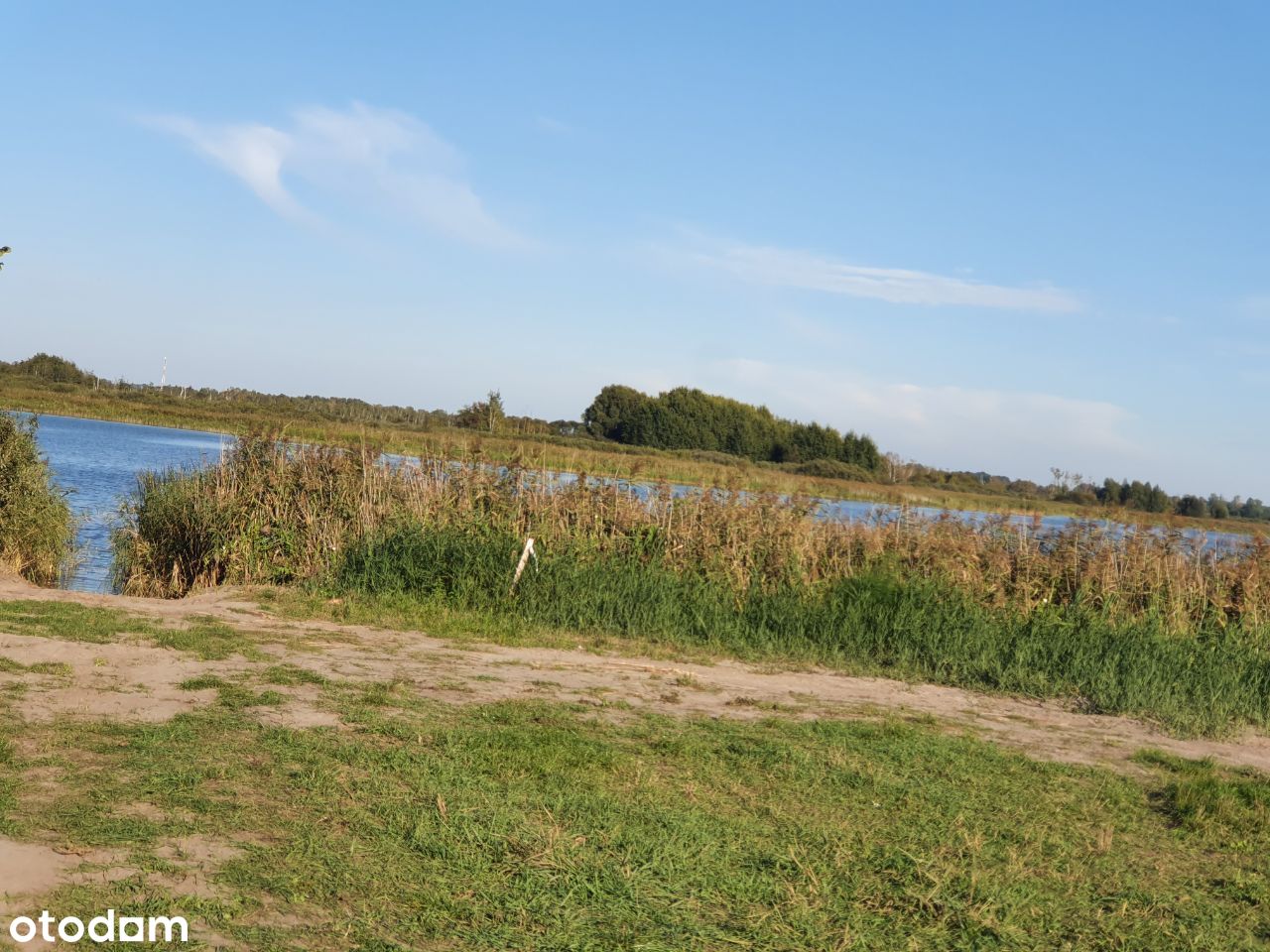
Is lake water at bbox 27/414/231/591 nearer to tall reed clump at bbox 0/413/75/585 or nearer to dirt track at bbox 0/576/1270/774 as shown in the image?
tall reed clump at bbox 0/413/75/585

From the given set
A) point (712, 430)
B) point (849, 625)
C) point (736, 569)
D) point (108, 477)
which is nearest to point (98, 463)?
point (108, 477)

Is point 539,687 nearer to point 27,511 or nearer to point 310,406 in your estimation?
point 27,511

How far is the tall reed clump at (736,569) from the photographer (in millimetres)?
12000

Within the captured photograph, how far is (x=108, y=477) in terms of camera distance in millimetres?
30906

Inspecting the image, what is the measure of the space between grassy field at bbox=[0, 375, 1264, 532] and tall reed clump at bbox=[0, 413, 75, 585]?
2687 mm

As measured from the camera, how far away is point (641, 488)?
55.2ft

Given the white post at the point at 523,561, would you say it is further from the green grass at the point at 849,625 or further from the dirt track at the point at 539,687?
the dirt track at the point at 539,687

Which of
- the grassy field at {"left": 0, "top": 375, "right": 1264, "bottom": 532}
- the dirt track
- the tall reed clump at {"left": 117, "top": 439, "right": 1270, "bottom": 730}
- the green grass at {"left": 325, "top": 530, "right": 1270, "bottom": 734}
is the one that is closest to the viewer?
the dirt track

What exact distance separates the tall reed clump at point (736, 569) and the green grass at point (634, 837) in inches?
182

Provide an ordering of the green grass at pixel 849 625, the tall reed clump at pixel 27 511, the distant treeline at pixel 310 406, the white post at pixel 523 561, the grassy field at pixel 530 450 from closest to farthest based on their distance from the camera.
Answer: the green grass at pixel 849 625 → the white post at pixel 523 561 → the tall reed clump at pixel 27 511 → the grassy field at pixel 530 450 → the distant treeline at pixel 310 406

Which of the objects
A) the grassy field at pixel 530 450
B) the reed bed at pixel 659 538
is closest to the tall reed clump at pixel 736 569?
the reed bed at pixel 659 538

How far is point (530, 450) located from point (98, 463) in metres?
22.6

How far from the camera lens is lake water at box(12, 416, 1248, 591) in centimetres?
1608

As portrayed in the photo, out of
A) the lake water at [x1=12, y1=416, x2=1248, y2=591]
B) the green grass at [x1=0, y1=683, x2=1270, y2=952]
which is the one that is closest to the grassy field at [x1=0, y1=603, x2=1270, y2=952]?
the green grass at [x1=0, y1=683, x2=1270, y2=952]
